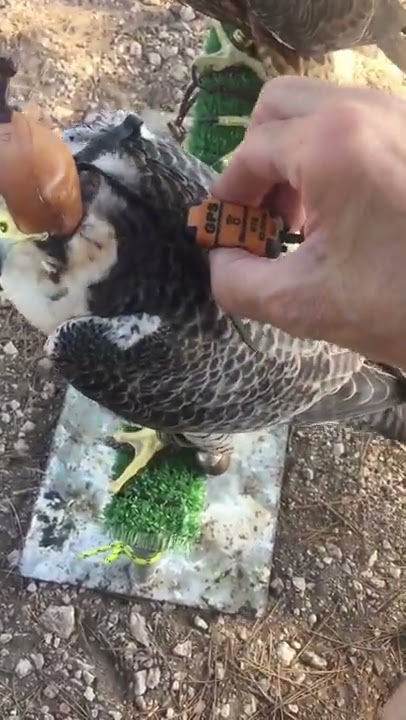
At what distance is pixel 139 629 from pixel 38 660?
255 mm

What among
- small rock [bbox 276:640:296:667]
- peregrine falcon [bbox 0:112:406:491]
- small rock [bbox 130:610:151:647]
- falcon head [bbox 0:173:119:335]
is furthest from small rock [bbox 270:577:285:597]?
falcon head [bbox 0:173:119:335]

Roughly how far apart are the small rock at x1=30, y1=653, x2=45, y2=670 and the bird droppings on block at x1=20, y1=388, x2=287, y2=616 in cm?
19

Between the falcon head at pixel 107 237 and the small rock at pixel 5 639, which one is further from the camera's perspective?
the small rock at pixel 5 639

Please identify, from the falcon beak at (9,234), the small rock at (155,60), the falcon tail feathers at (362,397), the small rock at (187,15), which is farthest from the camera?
the small rock at (187,15)

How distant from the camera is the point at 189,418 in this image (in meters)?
1.76

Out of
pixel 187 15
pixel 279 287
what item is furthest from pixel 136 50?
pixel 279 287

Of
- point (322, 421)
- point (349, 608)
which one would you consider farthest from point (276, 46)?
point (349, 608)

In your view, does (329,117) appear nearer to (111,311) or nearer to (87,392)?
(111,311)

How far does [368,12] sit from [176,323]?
1318 mm

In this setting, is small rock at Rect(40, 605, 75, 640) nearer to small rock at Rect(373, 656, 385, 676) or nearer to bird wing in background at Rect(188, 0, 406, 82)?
small rock at Rect(373, 656, 385, 676)

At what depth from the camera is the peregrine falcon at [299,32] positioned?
7.63 feet

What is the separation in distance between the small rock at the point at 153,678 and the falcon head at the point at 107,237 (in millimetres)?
989

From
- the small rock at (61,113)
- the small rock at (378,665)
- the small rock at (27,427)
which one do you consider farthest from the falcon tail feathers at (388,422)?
the small rock at (61,113)

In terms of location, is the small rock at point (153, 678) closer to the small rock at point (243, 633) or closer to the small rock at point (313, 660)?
the small rock at point (243, 633)
